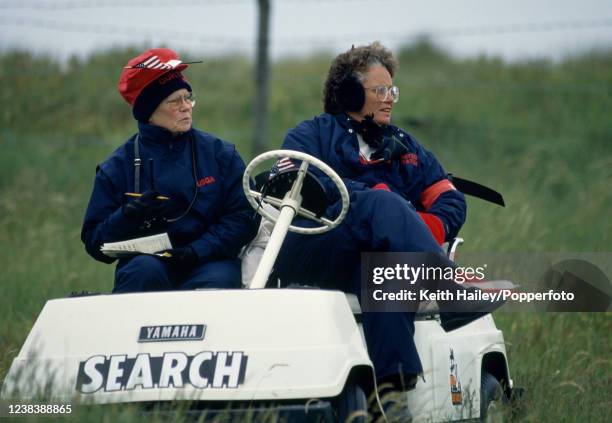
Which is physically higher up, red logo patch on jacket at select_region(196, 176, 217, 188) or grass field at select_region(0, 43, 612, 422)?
red logo patch on jacket at select_region(196, 176, 217, 188)

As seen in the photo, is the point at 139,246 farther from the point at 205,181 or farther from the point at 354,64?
the point at 354,64

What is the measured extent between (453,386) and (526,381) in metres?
1.48

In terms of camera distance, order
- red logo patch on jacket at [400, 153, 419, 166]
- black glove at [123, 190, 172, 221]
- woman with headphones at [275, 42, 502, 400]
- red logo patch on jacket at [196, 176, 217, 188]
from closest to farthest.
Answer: woman with headphones at [275, 42, 502, 400] < black glove at [123, 190, 172, 221] < red logo patch on jacket at [196, 176, 217, 188] < red logo patch on jacket at [400, 153, 419, 166]

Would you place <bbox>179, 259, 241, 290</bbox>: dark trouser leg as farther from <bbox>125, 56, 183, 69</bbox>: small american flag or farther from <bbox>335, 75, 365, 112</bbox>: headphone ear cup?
<bbox>335, 75, 365, 112</bbox>: headphone ear cup

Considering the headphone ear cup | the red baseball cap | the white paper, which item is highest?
the red baseball cap

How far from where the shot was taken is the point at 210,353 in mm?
4562

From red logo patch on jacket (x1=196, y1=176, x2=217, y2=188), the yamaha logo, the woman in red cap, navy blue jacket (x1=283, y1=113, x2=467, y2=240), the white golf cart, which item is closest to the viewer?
the white golf cart

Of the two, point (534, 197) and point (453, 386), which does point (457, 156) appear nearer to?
point (534, 197)

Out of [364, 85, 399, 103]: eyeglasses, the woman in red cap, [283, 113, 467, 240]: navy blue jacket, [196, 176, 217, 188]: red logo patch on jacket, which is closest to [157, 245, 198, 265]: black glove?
the woman in red cap

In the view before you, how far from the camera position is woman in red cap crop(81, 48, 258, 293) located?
5.46 meters

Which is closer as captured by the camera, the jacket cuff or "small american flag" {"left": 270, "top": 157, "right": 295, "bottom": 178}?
"small american flag" {"left": 270, "top": 157, "right": 295, "bottom": 178}

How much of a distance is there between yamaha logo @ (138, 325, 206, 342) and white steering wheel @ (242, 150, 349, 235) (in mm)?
768

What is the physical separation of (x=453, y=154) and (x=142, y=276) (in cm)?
908

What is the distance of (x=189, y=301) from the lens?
4.73m
